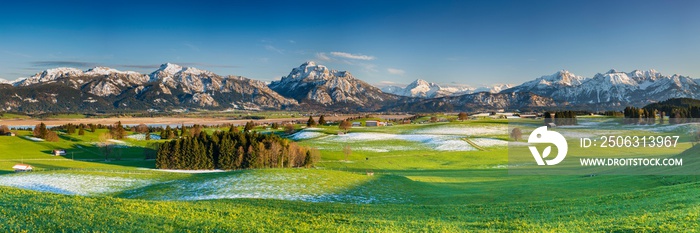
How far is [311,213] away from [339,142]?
115 metres

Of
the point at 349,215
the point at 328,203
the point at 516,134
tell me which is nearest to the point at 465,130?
the point at 516,134

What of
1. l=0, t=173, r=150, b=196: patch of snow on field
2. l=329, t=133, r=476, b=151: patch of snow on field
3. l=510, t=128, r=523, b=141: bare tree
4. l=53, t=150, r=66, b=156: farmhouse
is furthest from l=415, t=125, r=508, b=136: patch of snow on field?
l=0, t=173, r=150, b=196: patch of snow on field

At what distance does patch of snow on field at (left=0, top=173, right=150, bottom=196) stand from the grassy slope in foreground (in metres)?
22.5

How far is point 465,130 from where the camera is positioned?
161250 millimetres

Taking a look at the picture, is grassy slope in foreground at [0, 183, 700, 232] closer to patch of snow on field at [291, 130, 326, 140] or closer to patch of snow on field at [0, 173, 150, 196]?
patch of snow on field at [0, 173, 150, 196]

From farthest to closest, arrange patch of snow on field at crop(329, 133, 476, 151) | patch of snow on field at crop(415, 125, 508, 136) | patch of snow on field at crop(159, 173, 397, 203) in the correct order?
patch of snow on field at crop(415, 125, 508, 136), patch of snow on field at crop(329, 133, 476, 151), patch of snow on field at crop(159, 173, 397, 203)

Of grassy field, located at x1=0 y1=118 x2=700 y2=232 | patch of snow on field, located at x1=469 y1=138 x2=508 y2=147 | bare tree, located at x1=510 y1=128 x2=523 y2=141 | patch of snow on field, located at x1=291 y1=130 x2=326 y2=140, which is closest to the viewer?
grassy field, located at x1=0 y1=118 x2=700 y2=232

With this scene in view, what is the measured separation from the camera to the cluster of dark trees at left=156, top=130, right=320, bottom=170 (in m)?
94.6

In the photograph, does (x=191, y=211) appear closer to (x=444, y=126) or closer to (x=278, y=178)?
(x=278, y=178)

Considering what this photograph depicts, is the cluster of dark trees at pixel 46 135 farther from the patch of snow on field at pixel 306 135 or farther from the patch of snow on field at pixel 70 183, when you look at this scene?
the patch of snow on field at pixel 70 183

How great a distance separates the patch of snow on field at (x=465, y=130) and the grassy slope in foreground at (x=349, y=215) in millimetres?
126917

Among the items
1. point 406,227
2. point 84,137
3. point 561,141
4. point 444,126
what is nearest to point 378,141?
point 444,126

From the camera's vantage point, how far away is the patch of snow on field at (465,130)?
503ft

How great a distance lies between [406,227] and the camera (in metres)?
21.0
